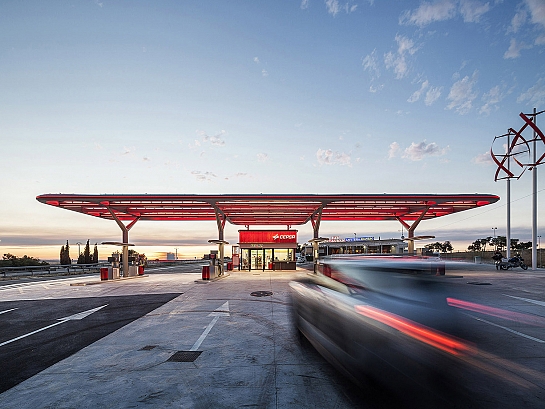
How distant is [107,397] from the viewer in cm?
469

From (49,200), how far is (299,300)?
21614mm

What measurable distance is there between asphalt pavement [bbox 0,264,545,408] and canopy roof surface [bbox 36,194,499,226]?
11.2 meters

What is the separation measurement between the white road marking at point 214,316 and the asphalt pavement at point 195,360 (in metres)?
0.03

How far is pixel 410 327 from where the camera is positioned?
5.27 metres

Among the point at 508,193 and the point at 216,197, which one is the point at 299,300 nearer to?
the point at 216,197

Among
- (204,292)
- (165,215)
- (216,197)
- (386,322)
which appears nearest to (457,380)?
(386,322)

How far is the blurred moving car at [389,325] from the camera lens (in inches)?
193

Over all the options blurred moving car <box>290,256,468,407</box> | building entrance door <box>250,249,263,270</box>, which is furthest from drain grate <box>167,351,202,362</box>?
building entrance door <box>250,249,263,270</box>

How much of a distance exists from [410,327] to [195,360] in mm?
4046

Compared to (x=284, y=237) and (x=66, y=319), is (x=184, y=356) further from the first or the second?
(x=284, y=237)

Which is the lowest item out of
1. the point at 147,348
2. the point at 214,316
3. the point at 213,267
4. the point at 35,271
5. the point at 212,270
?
the point at 35,271

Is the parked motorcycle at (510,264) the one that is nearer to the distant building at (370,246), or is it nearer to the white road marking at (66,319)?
the distant building at (370,246)

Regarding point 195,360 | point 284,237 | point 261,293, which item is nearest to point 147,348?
point 195,360

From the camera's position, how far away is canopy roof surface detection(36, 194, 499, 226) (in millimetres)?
22344
